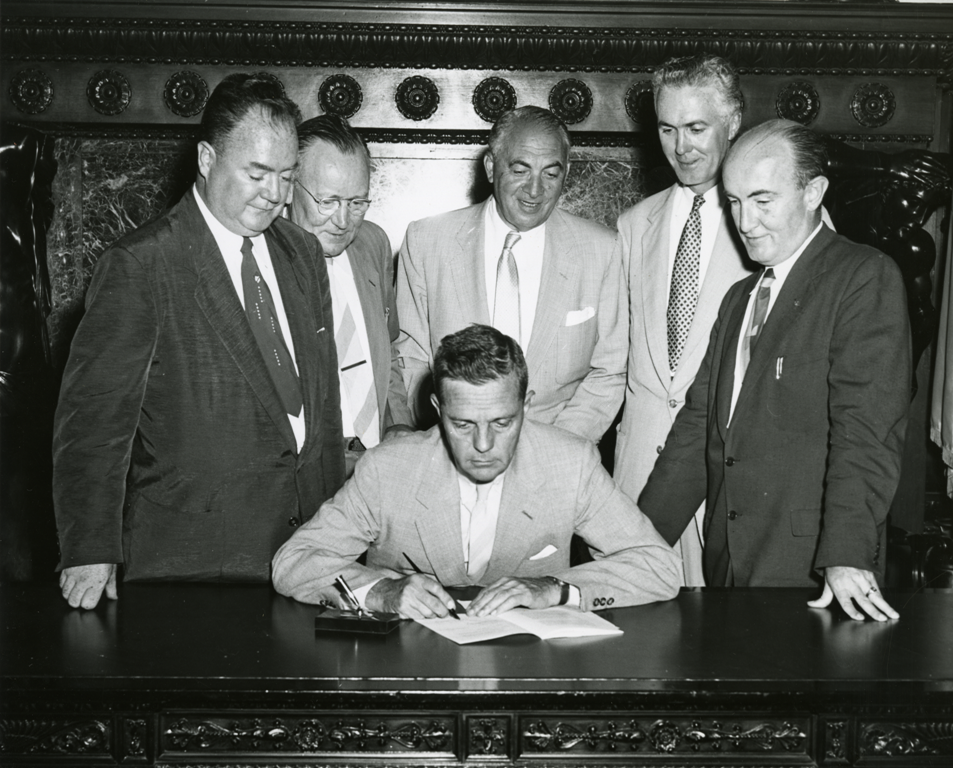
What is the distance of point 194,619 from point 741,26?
302cm

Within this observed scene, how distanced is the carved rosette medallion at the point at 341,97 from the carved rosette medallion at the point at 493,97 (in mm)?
465

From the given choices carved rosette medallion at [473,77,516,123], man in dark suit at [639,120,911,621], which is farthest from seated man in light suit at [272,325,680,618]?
carved rosette medallion at [473,77,516,123]

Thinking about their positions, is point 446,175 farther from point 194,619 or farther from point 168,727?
point 168,727

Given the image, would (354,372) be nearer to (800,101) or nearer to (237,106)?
(237,106)

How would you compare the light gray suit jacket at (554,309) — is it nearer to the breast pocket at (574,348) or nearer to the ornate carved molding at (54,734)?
the breast pocket at (574,348)

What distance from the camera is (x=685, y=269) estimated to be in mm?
3309

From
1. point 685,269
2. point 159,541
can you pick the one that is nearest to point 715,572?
point 685,269

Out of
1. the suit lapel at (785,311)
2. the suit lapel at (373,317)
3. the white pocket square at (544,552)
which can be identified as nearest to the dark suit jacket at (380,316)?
the suit lapel at (373,317)

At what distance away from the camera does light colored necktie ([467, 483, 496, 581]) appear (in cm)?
266

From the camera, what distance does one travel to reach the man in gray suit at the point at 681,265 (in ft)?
10.6

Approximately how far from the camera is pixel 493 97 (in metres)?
4.24

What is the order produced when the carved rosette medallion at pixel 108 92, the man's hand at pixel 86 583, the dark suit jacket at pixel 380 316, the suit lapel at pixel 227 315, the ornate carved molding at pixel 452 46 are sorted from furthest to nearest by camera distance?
the carved rosette medallion at pixel 108 92, the ornate carved molding at pixel 452 46, the dark suit jacket at pixel 380 316, the suit lapel at pixel 227 315, the man's hand at pixel 86 583

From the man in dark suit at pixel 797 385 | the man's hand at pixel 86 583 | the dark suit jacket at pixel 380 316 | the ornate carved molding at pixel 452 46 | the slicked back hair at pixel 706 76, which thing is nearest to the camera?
the man's hand at pixel 86 583

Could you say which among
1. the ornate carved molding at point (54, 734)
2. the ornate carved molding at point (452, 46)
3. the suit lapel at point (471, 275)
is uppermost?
the ornate carved molding at point (452, 46)
